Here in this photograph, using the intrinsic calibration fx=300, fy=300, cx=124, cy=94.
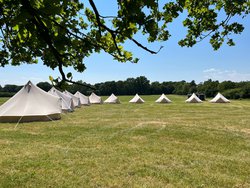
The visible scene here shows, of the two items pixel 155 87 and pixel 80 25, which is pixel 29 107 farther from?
pixel 155 87

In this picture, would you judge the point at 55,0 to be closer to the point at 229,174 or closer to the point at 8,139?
the point at 229,174

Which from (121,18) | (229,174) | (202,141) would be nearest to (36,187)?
(229,174)

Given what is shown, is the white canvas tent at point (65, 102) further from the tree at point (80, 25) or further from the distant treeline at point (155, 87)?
the distant treeline at point (155, 87)

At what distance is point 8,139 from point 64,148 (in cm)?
358

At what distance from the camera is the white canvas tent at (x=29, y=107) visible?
19547mm

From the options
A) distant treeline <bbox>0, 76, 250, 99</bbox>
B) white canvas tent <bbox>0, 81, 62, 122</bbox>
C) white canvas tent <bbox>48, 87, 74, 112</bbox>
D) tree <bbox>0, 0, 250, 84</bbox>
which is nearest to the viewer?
tree <bbox>0, 0, 250, 84</bbox>

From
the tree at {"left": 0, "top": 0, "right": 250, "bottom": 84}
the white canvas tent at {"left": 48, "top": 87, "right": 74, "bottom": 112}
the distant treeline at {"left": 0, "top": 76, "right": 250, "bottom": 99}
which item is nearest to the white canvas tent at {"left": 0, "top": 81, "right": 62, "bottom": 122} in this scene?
the white canvas tent at {"left": 48, "top": 87, "right": 74, "bottom": 112}

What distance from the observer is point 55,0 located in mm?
1943

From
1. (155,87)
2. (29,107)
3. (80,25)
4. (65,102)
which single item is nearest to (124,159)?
(80,25)

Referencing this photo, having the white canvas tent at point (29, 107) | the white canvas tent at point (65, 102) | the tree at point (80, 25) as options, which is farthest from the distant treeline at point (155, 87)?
the tree at point (80, 25)

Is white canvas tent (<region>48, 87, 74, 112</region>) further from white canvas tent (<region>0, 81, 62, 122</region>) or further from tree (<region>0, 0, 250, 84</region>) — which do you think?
tree (<region>0, 0, 250, 84</region>)

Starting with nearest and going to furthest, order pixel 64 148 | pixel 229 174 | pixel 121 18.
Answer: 1. pixel 121 18
2. pixel 229 174
3. pixel 64 148

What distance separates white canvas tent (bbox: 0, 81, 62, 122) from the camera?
19547 mm

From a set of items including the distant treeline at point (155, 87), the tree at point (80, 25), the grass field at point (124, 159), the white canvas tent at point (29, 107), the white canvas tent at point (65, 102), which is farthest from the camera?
the distant treeline at point (155, 87)
